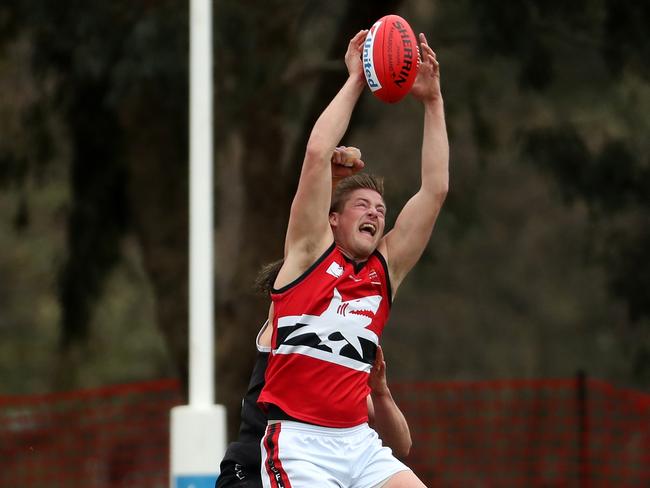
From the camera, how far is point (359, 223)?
4.92 metres

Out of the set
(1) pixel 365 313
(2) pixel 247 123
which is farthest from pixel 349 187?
(2) pixel 247 123

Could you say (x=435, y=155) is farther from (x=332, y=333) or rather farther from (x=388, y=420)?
(x=388, y=420)

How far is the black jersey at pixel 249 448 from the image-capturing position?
4887 millimetres

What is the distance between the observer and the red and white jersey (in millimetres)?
4680

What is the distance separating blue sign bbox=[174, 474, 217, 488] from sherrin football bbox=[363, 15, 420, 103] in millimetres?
2310

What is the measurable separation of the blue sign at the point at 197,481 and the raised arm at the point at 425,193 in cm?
176

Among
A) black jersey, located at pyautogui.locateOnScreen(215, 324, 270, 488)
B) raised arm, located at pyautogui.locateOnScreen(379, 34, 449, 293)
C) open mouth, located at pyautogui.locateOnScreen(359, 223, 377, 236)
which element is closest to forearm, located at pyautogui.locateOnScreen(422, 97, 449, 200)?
raised arm, located at pyautogui.locateOnScreen(379, 34, 449, 293)

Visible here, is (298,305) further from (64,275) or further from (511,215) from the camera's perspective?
(511,215)

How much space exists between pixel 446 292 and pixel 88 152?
11823 millimetres

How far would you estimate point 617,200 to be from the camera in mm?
11477

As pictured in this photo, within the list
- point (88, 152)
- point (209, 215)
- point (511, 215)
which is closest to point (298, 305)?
point (209, 215)

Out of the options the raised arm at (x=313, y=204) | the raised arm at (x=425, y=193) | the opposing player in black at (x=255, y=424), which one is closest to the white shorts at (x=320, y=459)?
the opposing player in black at (x=255, y=424)

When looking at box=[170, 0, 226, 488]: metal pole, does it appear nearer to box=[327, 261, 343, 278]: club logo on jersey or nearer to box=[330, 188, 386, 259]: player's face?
box=[330, 188, 386, 259]: player's face

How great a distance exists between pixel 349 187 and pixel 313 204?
16.0 inches
